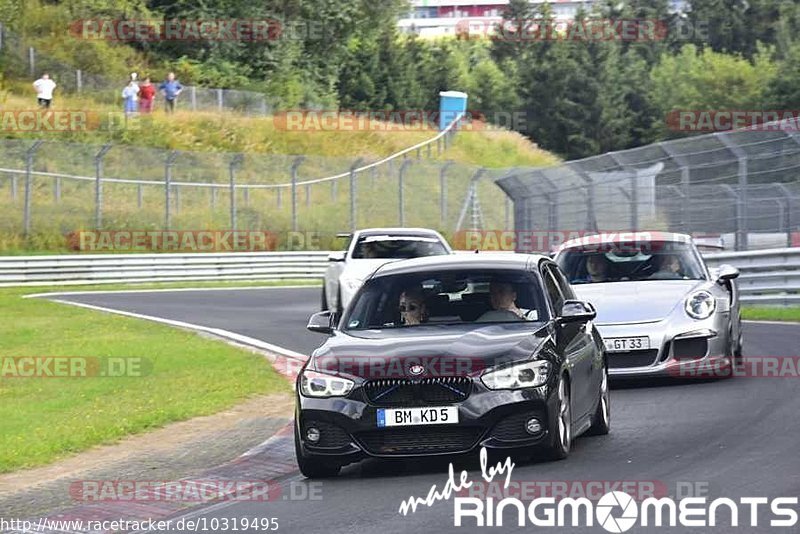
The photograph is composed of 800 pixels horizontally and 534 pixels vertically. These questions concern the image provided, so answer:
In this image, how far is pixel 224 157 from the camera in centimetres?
4250

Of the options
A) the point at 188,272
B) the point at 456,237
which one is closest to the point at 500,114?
the point at 456,237

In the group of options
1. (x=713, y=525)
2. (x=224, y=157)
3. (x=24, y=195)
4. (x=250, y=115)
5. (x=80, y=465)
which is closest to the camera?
(x=713, y=525)

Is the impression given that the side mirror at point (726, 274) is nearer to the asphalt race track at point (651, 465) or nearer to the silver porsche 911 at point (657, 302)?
the silver porsche 911 at point (657, 302)

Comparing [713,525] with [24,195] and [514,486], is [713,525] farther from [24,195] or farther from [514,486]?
[24,195]

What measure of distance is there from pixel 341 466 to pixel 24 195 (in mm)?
30783

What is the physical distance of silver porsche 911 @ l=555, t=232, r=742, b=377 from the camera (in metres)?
13.8

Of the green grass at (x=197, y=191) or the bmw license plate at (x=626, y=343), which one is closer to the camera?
the bmw license plate at (x=626, y=343)

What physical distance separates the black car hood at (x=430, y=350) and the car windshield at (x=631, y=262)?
4.98m

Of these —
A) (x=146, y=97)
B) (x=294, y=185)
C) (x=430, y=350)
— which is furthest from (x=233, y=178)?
(x=430, y=350)

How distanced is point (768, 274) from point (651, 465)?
16.4 meters

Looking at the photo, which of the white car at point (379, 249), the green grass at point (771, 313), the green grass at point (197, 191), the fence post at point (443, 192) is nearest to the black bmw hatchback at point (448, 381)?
the white car at point (379, 249)

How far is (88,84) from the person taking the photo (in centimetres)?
5594

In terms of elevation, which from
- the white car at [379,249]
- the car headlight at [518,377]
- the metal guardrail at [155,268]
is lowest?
the metal guardrail at [155,268]

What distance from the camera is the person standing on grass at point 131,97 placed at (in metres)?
52.5
